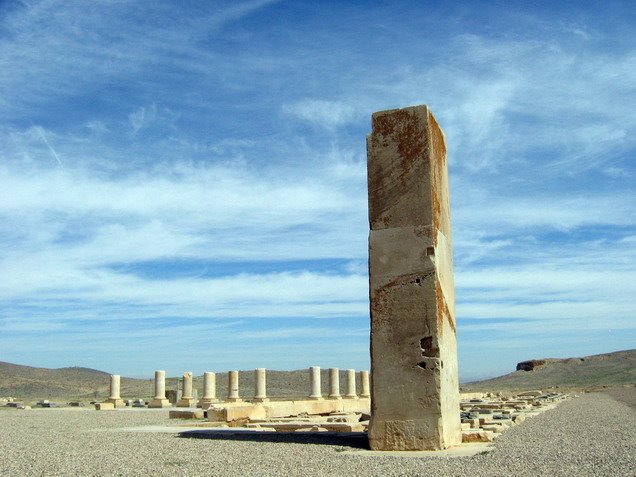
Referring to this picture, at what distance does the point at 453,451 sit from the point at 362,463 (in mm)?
1720

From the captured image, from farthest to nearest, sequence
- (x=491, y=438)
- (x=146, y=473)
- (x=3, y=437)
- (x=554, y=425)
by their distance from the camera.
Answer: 1. (x=554, y=425)
2. (x=3, y=437)
3. (x=491, y=438)
4. (x=146, y=473)

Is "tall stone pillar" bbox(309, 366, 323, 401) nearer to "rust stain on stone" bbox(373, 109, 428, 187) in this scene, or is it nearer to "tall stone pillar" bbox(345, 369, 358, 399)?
"tall stone pillar" bbox(345, 369, 358, 399)

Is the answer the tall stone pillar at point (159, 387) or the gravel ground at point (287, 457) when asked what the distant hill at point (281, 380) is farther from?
the gravel ground at point (287, 457)

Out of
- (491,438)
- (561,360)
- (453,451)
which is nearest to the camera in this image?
(453,451)

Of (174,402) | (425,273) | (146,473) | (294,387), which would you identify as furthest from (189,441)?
(294,387)

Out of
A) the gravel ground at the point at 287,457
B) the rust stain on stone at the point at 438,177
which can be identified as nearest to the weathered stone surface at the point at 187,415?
the gravel ground at the point at 287,457

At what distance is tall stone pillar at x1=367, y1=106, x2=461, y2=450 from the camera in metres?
9.93

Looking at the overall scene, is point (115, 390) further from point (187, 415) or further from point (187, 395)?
point (187, 415)

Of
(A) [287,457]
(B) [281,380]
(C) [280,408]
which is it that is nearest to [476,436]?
(A) [287,457]

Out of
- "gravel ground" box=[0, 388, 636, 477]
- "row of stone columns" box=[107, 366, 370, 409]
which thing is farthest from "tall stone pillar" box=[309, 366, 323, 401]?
"gravel ground" box=[0, 388, 636, 477]

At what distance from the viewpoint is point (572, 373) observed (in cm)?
7631

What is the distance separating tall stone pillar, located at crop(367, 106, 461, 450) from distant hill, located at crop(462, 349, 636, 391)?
182 feet

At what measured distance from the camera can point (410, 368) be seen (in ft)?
32.8

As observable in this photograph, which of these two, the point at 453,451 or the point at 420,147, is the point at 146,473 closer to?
the point at 453,451
